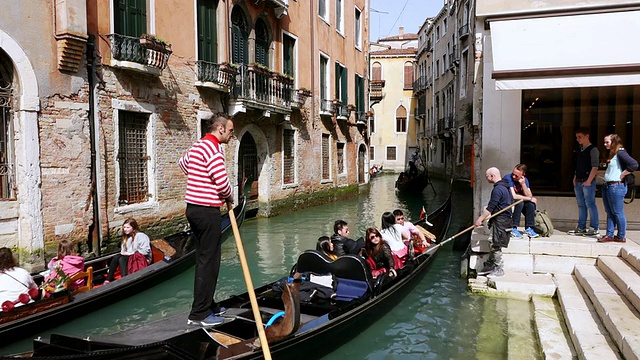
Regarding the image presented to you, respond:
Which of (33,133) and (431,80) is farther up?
(431,80)

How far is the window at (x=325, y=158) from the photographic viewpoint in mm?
13070

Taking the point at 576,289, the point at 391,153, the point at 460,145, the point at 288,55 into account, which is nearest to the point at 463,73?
the point at 460,145

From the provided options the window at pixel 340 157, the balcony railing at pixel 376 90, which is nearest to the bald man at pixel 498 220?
the window at pixel 340 157

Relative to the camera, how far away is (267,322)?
10.3ft

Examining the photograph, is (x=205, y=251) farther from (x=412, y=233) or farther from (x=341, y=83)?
(x=341, y=83)

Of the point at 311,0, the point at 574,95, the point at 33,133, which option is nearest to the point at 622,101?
the point at 574,95

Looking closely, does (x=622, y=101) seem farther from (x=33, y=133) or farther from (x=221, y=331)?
(x=33, y=133)

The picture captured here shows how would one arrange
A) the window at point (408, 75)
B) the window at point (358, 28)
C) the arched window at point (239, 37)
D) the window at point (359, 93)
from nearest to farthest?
the arched window at point (239, 37) < the window at point (358, 28) < the window at point (359, 93) < the window at point (408, 75)

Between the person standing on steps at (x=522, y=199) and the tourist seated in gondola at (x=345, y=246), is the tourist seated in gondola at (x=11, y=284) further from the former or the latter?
the person standing on steps at (x=522, y=199)

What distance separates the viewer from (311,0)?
1180 centimetres

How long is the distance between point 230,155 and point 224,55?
5.92 ft

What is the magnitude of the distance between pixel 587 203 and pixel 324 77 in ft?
29.5

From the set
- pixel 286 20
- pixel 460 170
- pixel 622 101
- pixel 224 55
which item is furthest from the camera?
pixel 460 170

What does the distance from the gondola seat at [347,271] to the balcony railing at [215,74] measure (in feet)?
15.6
